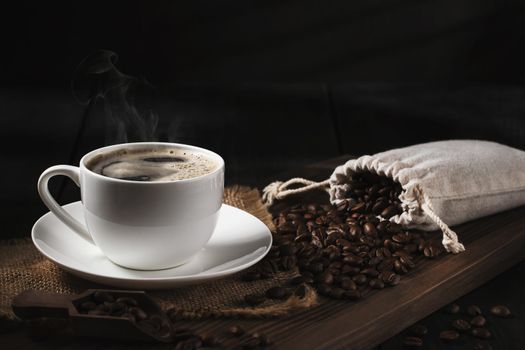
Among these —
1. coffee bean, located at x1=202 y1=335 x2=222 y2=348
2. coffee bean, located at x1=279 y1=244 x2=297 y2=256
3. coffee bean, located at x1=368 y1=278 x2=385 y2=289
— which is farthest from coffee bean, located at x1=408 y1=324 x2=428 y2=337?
coffee bean, located at x1=202 y1=335 x2=222 y2=348

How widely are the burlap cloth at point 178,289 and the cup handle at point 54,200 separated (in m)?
0.09

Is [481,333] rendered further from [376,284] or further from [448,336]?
[376,284]

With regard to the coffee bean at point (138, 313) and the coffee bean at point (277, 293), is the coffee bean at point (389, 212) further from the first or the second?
the coffee bean at point (138, 313)

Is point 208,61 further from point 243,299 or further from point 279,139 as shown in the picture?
point 243,299

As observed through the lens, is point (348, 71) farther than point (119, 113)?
Yes

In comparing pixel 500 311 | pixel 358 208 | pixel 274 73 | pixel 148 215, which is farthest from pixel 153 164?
pixel 274 73

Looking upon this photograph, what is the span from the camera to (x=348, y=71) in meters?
3.92

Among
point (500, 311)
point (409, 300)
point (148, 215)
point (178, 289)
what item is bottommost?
point (500, 311)

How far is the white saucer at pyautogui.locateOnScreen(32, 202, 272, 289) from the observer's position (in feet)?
4.60

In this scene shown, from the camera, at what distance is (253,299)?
1.44m

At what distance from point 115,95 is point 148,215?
2.48 ft

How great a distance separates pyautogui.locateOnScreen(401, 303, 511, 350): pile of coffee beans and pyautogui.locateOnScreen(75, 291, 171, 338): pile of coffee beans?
468 millimetres

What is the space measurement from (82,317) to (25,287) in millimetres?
281

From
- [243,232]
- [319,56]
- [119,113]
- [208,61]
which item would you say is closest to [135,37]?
[208,61]
